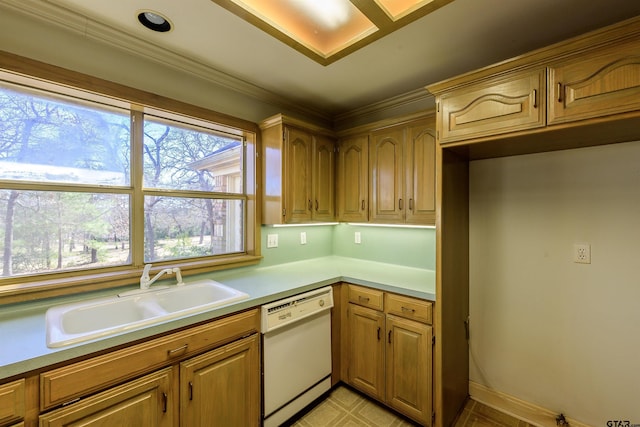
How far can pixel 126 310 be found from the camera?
5.42 feet

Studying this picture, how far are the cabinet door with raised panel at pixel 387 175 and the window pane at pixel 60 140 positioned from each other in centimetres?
182

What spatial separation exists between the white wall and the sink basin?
71.9 inches

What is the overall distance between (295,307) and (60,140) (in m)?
1.71

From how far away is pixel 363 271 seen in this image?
7.77ft

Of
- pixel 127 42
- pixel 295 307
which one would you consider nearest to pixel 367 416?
pixel 295 307

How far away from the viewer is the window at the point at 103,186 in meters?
1.51

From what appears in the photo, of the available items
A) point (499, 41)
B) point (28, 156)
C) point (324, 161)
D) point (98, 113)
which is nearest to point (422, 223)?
point (324, 161)

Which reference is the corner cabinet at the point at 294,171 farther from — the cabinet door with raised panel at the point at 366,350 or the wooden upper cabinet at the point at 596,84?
the wooden upper cabinet at the point at 596,84

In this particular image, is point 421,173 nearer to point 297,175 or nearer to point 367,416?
point 297,175

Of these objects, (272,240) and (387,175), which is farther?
(272,240)

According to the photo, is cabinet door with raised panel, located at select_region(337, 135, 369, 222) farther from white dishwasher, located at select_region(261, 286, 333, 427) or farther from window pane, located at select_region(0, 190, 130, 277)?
Answer: window pane, located at select_region(0, 190, 130, 277)

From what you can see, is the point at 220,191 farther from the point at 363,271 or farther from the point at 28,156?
the point at 363,271

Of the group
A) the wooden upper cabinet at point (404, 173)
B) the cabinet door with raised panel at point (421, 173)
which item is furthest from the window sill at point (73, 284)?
the cabinet door with raised panel at point (421, 173)

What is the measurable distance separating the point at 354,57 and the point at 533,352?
2360 millimetres
